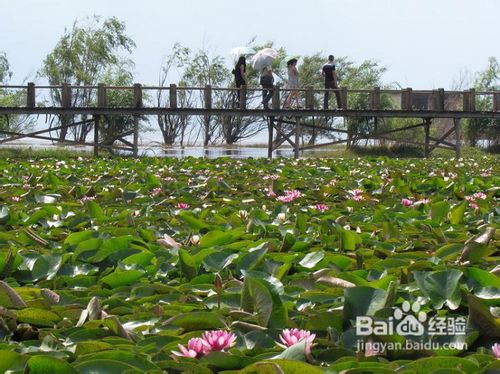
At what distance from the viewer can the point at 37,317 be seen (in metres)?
2.39

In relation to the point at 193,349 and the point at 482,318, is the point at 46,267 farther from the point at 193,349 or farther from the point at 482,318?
the point at 482,318

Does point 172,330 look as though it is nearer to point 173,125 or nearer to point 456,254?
point 456,254

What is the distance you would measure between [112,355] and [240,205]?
342 centimetres

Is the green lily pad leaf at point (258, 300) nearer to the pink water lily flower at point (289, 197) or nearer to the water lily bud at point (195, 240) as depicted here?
the water lily bud at point (195, 240)

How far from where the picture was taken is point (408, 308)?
2.37 m

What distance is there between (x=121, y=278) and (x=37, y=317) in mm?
535

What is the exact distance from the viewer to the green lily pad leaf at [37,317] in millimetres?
2369

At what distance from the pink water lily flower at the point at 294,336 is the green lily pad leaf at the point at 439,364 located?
22 cm

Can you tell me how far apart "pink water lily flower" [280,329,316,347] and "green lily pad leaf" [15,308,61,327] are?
62 cm

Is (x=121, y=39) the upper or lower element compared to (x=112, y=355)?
upper

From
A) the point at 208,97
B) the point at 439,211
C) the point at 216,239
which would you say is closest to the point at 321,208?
the point at 439,211

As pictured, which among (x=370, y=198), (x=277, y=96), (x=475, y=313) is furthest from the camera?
(x=277, y=96)

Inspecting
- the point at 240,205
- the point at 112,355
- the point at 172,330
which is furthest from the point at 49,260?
the point at 240,205

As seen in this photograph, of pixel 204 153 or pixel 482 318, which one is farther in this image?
pixel 204 153
